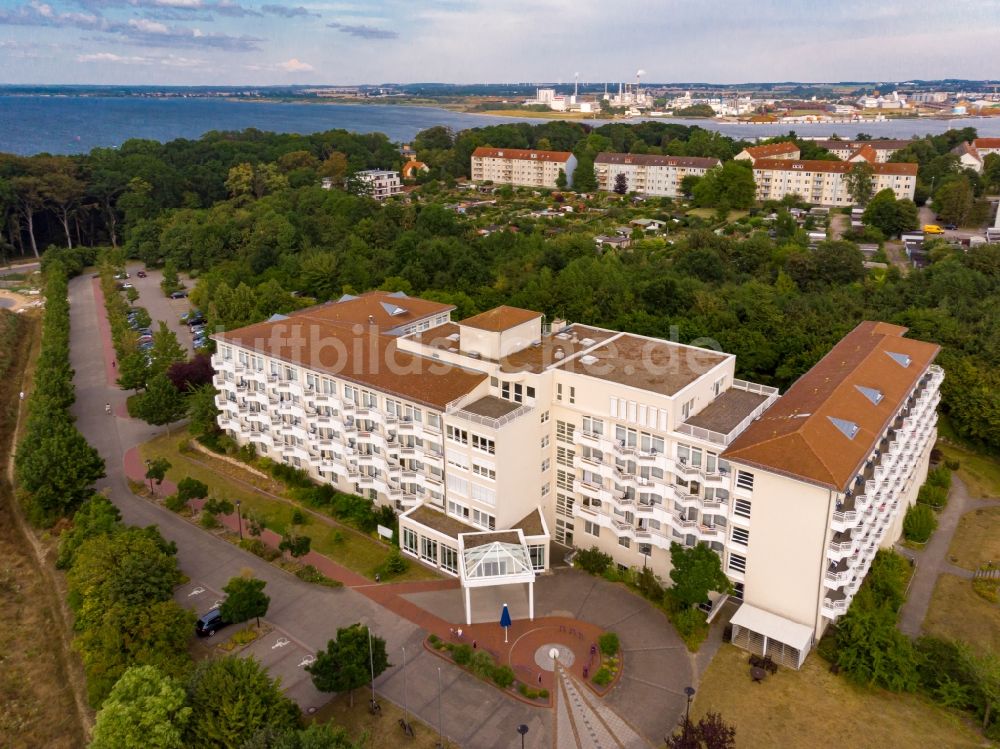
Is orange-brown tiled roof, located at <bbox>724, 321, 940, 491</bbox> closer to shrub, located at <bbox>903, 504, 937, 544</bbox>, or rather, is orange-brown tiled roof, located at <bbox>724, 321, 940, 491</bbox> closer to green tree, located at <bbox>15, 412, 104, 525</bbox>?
shrub, located at <bbox>903, 504, 937, 544</bbox>

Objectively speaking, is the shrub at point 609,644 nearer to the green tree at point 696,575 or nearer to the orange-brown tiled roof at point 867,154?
the green tree at point 696,575

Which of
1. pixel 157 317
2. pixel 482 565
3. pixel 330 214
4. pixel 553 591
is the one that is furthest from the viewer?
pixel 330 214

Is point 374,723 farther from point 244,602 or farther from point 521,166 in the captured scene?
point 521,166

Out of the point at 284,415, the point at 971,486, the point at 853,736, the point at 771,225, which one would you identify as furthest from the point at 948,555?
the point at 771,225

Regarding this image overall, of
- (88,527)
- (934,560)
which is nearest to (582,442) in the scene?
(934,560)

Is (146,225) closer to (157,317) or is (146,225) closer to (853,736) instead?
(157,317)
